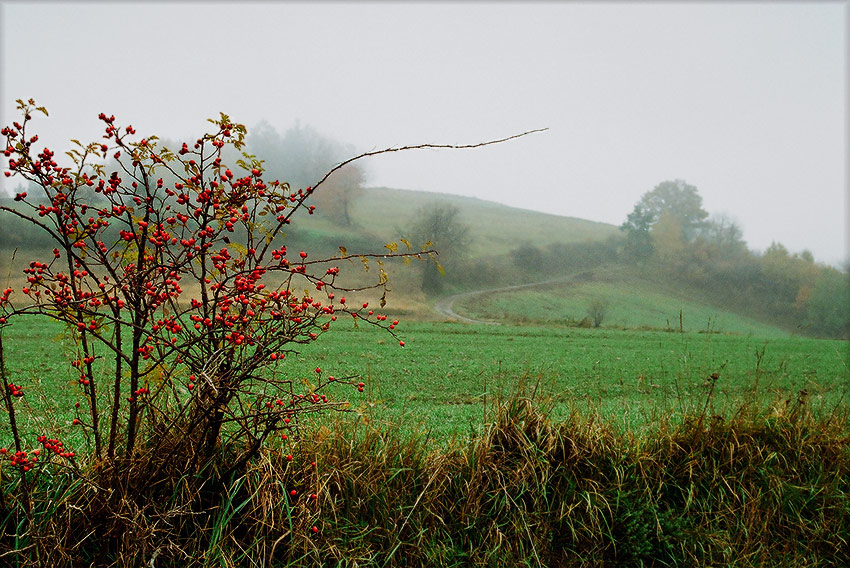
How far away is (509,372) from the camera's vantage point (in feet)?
16.5

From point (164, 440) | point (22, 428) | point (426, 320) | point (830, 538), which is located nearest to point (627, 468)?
point (830, 538)

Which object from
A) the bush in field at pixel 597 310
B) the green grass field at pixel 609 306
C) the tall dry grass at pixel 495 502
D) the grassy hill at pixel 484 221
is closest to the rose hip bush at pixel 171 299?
the tall dry grass at pixel 495 502

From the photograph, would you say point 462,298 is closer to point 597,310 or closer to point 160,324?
point 597,310

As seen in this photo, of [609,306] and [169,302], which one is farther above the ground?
[169,302]

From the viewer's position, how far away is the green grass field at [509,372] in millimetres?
3672

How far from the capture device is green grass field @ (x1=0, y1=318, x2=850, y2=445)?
3.67m

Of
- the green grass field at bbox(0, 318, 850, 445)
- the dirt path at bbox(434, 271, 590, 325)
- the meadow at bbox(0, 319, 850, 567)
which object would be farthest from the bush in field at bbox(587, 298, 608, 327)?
the meadow at bbox(0, 319, 850, 567)

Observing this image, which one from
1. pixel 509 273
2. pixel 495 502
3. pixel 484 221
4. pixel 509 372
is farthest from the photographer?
pixel 484 221

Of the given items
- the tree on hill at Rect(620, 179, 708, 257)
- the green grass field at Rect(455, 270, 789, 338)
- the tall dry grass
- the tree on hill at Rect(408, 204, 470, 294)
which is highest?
the tree on hill at Rect(620, 179, 708, 257)

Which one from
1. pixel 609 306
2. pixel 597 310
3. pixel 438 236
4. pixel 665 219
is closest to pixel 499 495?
pixel 438 236

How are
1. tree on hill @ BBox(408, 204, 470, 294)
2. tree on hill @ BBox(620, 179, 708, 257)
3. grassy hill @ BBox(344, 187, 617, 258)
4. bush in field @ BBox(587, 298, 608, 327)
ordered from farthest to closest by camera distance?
tree on hill @ BBox(620, 179, 708, 257), bush in field @ BBox(587, 298, 608, 327), grassy hill @ BBox(344, 187, 617, 258), tree on hill @ BBox(408, 204, 470, 294)

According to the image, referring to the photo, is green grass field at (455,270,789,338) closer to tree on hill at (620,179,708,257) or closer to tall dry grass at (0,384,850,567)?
tree on hill at (620,179,708,257)

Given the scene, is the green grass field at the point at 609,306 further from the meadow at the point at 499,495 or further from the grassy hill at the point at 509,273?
the meadow at the point at 499,495

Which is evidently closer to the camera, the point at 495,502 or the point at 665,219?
the point at 495,502
